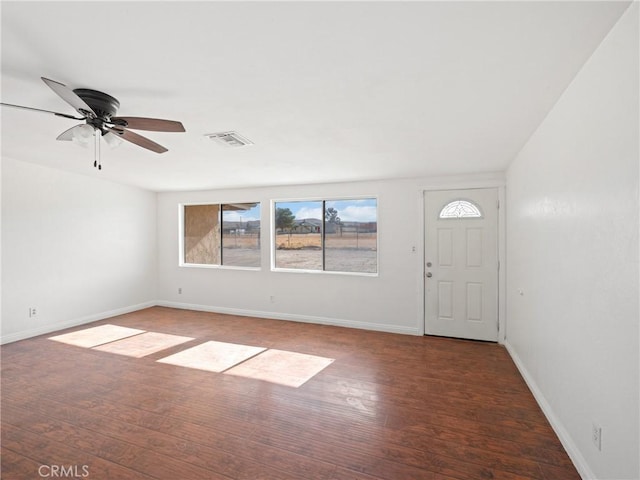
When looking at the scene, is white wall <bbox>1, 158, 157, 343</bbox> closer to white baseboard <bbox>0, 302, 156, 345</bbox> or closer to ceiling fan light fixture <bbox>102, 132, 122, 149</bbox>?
white baseboard <bbox>0, 302, 156, 345</bbox>

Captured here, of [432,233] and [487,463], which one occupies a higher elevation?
[432,233]

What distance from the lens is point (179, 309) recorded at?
19.9ft

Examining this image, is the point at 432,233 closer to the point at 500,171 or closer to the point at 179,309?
the point at 500,171

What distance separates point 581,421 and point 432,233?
283 cm

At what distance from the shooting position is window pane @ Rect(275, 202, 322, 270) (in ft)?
17.3

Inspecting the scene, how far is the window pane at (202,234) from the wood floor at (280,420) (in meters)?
2.57

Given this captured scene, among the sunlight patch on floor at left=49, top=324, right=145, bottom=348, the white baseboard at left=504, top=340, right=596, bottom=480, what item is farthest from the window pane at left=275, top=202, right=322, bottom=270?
the white baseboard at left=504, top=340, right=596, bottom=480

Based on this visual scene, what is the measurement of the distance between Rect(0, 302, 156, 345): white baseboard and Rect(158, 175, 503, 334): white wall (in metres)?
0.64

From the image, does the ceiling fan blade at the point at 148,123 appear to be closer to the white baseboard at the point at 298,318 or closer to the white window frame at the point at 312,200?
the white window frame at the point at 312,200

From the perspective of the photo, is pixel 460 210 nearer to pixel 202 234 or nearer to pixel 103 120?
pixel 103 120

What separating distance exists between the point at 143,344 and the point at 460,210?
4666 mm

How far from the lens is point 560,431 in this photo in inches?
84.6

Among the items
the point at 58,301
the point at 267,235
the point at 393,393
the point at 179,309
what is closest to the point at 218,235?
the point at 267,235

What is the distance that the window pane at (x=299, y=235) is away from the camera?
17.3 feet
